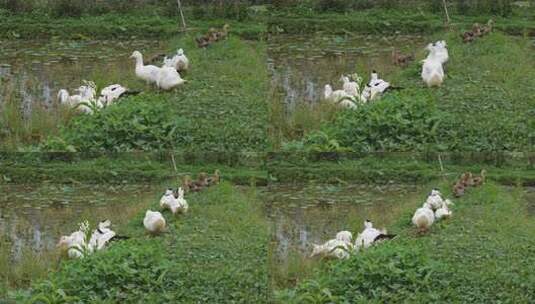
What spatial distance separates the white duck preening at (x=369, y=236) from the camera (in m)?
9.59

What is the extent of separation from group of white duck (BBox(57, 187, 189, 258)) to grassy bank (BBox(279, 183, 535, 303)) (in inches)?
39.4

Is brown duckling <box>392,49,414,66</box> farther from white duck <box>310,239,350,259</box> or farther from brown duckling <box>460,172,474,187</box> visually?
white duck <box>310,239,350,259</box>

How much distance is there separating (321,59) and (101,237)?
2.33 m

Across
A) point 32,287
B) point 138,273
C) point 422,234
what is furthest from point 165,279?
point 422,234

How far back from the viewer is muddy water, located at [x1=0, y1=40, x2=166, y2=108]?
11.3 meters

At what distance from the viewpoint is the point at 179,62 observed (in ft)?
36.2

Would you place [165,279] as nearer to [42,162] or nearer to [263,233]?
[263,233]

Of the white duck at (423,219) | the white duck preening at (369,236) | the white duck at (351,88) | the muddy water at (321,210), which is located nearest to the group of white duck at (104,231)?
the muddy water at (321,210)

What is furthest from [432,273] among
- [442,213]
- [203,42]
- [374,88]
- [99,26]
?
[99,26]

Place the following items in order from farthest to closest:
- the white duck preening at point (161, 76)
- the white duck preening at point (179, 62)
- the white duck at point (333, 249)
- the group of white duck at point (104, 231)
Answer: the white duck preening at point (179, 62)
the white duck preening at point (161, 76)
the group of white duck at point (104, 231)
the white duck at point (333, 249)

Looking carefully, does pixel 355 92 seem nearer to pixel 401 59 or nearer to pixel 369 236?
pixel 401 59

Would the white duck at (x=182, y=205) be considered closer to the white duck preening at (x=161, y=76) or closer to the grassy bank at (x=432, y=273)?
the white duck preening at (x=161, y=76)

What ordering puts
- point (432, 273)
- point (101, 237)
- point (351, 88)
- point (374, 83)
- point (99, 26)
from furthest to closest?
point (99, 26) < point (374, 83) < point (351, 88) < point (101, 237) < point (432, 273)

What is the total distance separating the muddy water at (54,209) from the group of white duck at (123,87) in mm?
531
